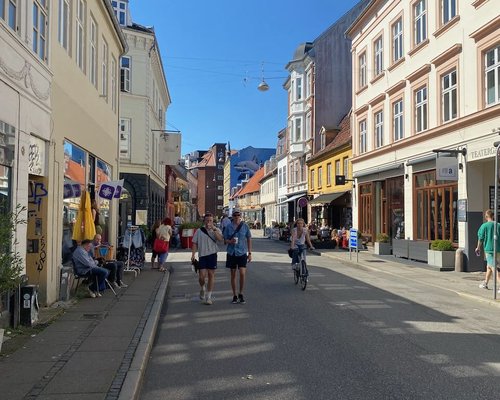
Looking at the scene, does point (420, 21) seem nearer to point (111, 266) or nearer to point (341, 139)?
point (341, 139)

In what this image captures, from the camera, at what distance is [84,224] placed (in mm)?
10609

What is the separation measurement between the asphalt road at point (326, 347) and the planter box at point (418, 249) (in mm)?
6118

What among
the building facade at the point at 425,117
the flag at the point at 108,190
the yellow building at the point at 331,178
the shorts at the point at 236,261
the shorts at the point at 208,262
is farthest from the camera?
the yellow building at the point at 331,178

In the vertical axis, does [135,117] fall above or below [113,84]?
above

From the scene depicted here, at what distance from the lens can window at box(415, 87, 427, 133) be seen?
1922cm

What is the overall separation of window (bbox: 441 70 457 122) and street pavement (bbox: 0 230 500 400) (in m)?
7.66

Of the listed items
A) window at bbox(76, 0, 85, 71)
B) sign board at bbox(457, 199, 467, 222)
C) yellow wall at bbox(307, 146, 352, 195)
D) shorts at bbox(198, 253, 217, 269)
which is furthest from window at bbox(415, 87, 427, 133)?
window at bbox(76, 0, 85, 71)

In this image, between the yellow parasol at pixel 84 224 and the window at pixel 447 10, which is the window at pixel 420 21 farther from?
the yellow parasol at pixel 84 224

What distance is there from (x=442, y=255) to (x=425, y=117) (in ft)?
18.9

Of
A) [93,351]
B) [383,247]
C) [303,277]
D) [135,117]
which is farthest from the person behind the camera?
[135,117]

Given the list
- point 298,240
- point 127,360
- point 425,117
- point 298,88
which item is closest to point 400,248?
point 425,117

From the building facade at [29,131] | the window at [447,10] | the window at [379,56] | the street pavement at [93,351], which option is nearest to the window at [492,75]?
the window at [447,10]

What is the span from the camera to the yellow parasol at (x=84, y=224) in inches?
411

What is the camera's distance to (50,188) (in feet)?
29.9
